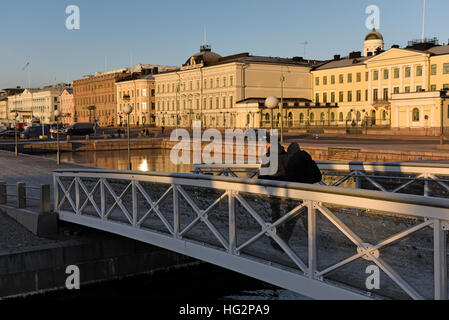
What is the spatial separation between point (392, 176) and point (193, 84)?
79933 millimetres

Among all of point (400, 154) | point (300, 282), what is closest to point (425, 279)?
point (300, 282)

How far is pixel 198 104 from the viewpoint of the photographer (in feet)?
286

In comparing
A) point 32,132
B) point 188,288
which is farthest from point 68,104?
point 188,288

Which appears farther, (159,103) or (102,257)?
(159,103)

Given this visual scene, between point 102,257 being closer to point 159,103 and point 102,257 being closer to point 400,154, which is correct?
point 400,154

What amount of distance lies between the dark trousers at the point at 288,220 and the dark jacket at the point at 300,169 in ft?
2.83

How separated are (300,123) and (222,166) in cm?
6214

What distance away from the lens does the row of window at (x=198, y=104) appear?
79.7 meters

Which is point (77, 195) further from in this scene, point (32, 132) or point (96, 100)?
point (96, 100)

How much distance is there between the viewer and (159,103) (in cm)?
9912

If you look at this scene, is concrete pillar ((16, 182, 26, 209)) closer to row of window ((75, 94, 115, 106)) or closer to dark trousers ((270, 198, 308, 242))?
dark trousers ((270, 198, 308, 242))

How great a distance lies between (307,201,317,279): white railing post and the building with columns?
150 ft

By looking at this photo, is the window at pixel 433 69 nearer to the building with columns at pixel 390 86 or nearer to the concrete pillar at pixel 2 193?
the building with columns at pixel 390 86

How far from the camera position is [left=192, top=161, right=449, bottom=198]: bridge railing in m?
8.74
